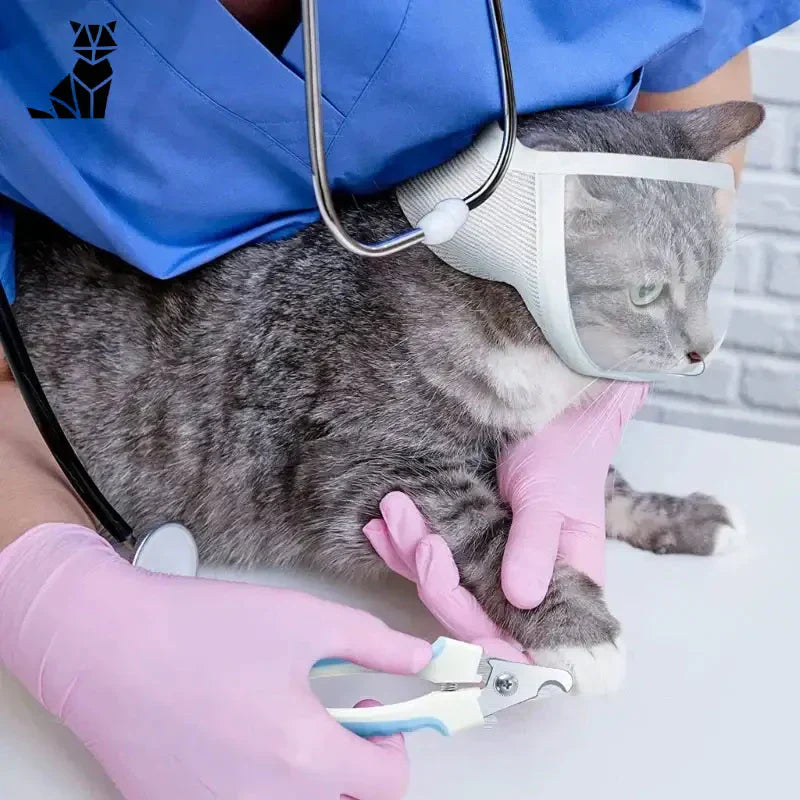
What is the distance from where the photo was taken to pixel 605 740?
0.67 meters

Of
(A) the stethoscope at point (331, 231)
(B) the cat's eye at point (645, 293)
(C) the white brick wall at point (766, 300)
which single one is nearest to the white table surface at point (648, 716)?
(A) the stethoscope at point (331, 231)

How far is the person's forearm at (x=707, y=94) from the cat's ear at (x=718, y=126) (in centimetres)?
10

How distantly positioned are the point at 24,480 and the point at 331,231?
29cm

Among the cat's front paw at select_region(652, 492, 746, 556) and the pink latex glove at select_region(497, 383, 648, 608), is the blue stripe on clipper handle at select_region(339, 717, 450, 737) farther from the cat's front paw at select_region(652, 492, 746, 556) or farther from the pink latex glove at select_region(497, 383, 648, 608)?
the cat's front paw at select_region(652, 492, 746, 556)

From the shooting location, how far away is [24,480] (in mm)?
713

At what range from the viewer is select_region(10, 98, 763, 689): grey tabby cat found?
0.74 metres

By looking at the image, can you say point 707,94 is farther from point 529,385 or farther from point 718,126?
point 529,385

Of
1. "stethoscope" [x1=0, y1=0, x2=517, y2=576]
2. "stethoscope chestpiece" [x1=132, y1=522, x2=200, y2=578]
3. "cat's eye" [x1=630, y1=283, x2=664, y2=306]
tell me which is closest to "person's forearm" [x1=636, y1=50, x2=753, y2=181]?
"cat's eye" [x1=630, y1=283, x2=664, y2=306]

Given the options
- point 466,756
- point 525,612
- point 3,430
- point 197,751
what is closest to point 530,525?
point 525,612

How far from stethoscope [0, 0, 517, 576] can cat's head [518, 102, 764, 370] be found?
9 cm

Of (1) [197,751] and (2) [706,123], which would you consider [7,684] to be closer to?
(1) [197,751]

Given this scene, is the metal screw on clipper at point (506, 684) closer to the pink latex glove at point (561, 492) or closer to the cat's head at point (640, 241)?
the pink latex glove at point (561, 492)

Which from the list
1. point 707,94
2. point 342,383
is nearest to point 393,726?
point 342,383

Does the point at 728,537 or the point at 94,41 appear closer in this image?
the point at 94,41
